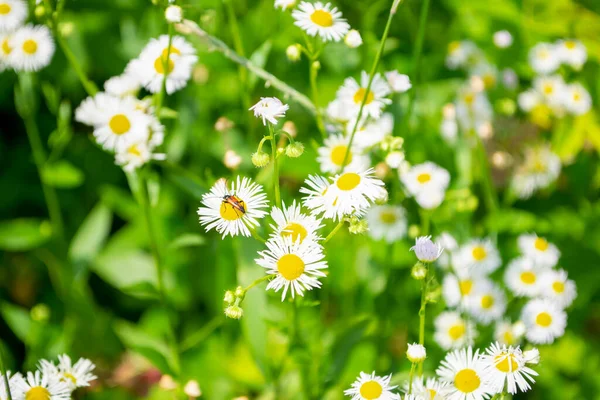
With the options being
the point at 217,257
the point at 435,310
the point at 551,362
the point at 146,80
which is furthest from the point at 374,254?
the point at 146,80

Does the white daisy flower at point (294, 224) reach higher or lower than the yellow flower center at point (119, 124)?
lower

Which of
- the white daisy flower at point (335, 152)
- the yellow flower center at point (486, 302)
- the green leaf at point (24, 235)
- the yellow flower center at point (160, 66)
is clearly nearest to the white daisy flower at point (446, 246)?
the yellow flower center at point (486, 302)

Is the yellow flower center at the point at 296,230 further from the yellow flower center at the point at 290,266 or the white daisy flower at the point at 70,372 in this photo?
the white daisy flower at the point at 70,372

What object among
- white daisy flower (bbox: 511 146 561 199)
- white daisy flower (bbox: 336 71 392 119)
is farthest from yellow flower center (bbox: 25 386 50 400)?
white daisy flower (bbox: 511 146 561 199)

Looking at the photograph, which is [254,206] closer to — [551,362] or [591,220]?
[551,362]

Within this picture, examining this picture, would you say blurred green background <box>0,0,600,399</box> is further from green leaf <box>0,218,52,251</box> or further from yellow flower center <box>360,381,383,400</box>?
yellow flower center <box>360,381,383,400</box>

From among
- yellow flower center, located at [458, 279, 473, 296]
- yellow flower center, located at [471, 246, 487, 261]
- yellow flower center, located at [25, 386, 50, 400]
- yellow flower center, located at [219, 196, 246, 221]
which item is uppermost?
yellow flower center, located at [471, 246, 487, 261]

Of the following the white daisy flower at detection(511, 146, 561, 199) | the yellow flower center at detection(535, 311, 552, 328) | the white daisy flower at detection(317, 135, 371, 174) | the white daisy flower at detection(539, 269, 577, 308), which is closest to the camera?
the white daisy flower at detection(317, 135, 371, 174)
